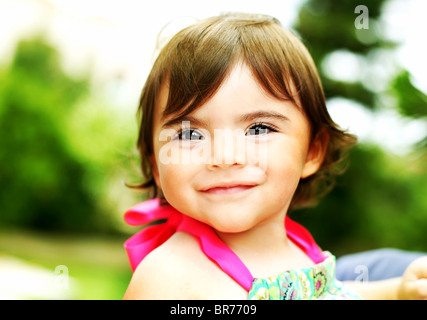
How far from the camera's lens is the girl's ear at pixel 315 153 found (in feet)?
4.32

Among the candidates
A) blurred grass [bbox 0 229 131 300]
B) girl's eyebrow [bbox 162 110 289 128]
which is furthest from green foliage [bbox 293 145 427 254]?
girl's eyebrow [bbox 162 110 289 128]

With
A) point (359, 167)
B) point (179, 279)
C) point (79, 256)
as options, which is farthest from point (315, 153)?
point (79, 256)

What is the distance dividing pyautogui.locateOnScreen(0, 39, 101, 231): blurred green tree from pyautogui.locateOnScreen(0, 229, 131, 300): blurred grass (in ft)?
1.32

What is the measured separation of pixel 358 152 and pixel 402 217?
2.42ft

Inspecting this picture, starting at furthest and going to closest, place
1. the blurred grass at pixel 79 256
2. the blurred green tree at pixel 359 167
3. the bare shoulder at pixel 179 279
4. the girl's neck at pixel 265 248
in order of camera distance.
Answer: the blurred grass at pixel 79 256
the blurred green tree at pixel 359 167
the girl's neck at pixel 265 248
the bare shoulder at pixel 179 279

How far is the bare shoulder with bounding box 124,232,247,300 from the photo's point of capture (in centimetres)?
100

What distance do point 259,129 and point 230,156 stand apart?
0.40 ft

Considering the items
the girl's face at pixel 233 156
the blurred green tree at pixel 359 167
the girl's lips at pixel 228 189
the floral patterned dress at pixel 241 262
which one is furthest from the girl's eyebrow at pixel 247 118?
the blurred green tree at pixel 359 167

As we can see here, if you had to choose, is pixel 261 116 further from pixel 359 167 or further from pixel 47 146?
pixel 47 146

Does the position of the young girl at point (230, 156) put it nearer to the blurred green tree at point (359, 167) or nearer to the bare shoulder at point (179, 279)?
the bare shoulder at point (179, 279)

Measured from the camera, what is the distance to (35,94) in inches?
269

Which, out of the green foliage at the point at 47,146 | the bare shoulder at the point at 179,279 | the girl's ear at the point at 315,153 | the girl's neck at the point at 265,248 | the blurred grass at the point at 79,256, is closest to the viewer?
the bare shoulder at the point at 179,279

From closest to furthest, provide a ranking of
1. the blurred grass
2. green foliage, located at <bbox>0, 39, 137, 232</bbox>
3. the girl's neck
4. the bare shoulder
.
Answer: the bare shoulder
the girl's neck
the blurred grass
green foliage, located at <bbox>0, 39, 137, 232</bbox>

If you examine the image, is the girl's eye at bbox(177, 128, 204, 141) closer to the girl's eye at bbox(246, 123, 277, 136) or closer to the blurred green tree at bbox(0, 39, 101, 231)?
the girl's eye at bbox(246, 123, 277, 136)
